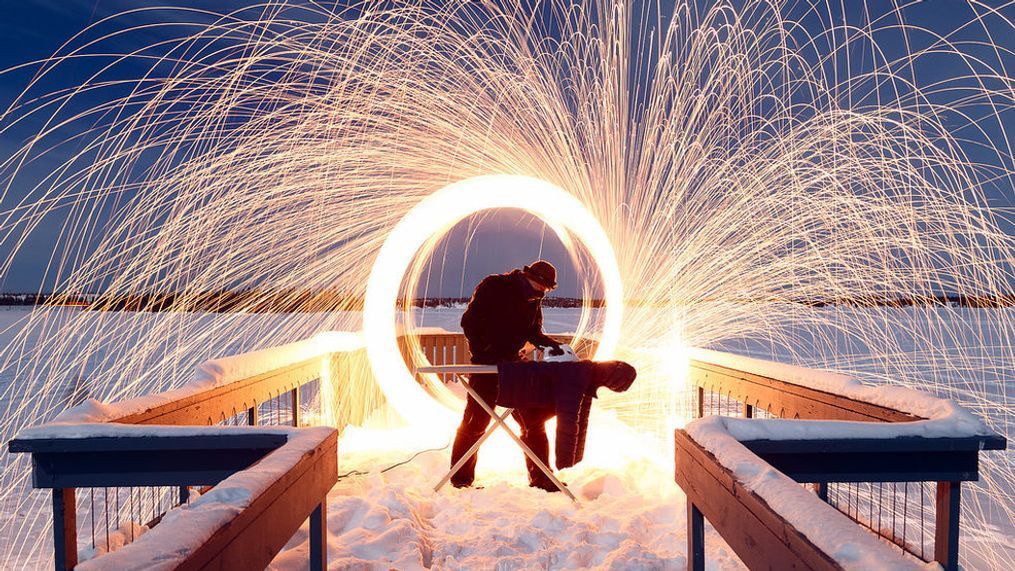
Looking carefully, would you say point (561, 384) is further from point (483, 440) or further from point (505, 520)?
point (505, 520)

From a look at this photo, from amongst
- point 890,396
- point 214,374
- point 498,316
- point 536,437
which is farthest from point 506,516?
point 890,396

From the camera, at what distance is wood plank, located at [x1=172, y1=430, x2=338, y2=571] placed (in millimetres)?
1313

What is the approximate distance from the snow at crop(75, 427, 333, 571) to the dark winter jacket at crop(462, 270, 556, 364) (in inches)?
108

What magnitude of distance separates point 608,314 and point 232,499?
4753mm

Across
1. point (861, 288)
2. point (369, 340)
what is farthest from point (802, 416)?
point (369, 340)

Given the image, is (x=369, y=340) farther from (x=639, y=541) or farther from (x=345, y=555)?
(x=639, y=541)

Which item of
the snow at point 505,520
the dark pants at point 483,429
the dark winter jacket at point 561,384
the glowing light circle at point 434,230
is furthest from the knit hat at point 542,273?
the snow at point 505,520

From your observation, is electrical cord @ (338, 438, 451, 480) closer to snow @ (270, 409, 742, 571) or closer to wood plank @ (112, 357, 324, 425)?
snow @ (270, 409, 742, 571)

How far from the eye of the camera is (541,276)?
4734 millimetres

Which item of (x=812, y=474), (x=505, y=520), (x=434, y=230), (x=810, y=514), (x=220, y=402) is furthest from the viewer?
(x=434, y=230)

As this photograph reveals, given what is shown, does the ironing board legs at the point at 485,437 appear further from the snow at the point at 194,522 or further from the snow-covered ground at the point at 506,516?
the snow at the point at 194,522

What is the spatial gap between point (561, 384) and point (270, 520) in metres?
2.61

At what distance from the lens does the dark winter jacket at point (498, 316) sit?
4668mm

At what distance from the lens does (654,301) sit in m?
7.12
